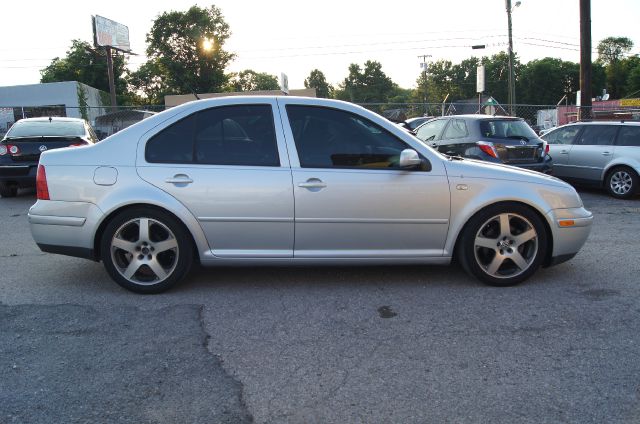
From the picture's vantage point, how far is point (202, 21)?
207 feet

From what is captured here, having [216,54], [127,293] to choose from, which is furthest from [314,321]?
[216,54]

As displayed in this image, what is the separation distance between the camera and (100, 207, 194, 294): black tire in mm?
4449

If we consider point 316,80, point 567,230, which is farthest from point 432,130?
point 316,80

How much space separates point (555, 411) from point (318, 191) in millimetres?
2364

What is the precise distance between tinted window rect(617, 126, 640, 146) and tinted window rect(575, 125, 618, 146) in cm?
14

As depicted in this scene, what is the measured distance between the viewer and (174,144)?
15.0ft

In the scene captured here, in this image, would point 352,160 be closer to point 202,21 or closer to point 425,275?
point 425,275

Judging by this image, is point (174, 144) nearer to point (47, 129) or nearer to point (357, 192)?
point (357, 192)

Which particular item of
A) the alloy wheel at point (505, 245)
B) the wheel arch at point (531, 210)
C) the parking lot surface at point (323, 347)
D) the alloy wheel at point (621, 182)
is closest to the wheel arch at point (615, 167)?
the alloy wheel at point (621, 182)

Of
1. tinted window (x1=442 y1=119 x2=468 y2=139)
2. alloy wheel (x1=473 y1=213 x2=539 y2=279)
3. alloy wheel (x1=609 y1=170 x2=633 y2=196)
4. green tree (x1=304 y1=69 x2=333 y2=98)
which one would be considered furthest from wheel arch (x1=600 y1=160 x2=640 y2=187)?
green tree (x1=304 y1=69 x2=333 y2=98)

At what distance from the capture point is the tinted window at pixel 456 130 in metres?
9.95

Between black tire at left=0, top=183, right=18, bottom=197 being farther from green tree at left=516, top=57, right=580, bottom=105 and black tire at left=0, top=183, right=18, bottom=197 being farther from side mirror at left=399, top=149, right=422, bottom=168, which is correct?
green tree at left=516, top=57, right=580, bottom=105

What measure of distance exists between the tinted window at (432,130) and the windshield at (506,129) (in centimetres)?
97

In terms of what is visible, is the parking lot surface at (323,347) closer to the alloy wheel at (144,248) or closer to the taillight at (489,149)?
the alloy wheel at (144,248)
